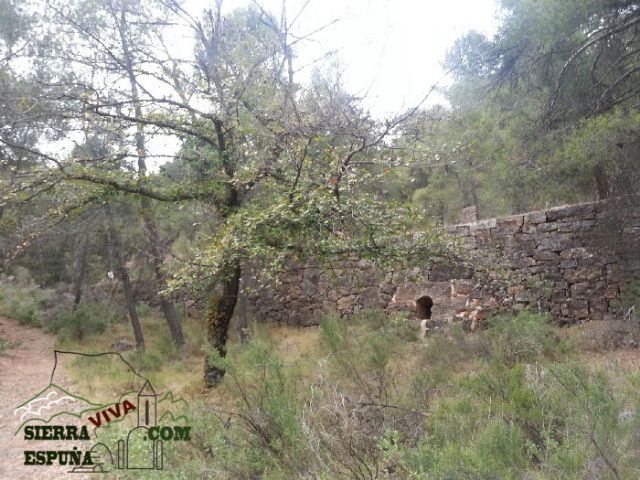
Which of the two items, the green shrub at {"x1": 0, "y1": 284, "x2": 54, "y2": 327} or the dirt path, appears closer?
the dirt path

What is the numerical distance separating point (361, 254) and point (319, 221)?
27.3 inches

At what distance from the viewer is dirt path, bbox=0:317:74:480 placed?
4.53 m

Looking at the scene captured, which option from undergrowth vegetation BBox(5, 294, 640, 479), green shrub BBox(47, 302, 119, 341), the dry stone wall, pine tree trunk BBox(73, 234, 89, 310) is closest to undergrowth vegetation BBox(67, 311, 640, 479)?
undergrowth vegetation BBox(5, 294, 640, 479)

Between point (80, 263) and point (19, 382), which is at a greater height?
point (80, 263)

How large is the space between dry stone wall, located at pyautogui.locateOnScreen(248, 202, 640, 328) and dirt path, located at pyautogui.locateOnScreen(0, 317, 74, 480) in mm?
3194

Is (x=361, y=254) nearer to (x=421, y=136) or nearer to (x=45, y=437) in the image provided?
(x=421, y=136)

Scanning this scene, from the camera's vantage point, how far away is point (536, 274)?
8188 mm

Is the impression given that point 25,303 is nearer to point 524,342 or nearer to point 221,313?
point 221,313

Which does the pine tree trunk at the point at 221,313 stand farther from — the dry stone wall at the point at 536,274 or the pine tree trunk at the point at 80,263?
the pine tree trunk at the point at 80,263

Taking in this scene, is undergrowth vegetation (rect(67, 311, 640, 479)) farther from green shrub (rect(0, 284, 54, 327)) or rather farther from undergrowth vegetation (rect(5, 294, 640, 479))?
green shrub (rect(0, 284, 54, 327))

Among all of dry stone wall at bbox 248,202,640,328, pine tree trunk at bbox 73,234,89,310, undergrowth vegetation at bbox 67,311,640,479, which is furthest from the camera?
pine tree trunk at bbox 73,234,89,310

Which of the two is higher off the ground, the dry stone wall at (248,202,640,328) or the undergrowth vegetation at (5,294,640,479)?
the dry stone wall at (248,202,640,328)

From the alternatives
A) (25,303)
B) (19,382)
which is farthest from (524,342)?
(25,303)

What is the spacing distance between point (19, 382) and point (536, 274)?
8.73m
